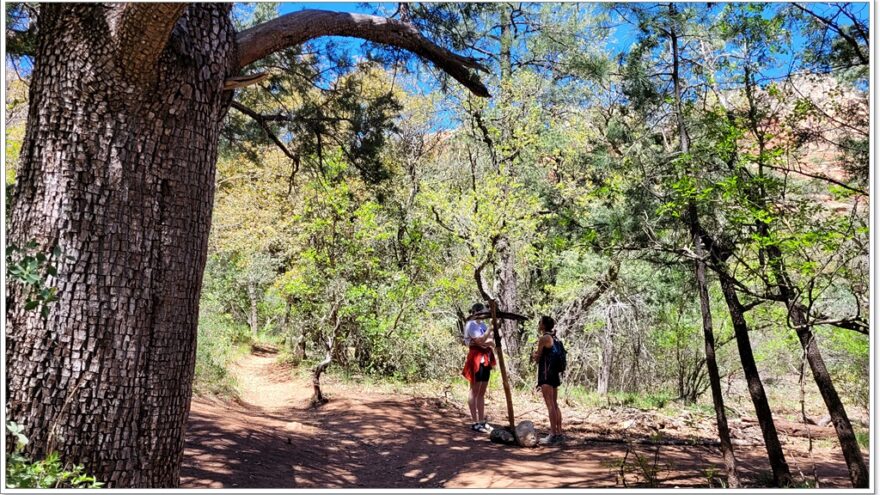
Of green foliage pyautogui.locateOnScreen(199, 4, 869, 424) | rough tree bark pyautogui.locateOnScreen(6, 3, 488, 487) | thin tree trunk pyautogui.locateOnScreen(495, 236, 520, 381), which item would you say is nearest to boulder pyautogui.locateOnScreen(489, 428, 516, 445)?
green foliage pyautogui.locateOnScreen(199, 4, 869, 424)

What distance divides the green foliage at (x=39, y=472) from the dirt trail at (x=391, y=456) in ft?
5.78

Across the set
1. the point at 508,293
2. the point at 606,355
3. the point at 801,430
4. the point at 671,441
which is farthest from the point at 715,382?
the point at 606,355

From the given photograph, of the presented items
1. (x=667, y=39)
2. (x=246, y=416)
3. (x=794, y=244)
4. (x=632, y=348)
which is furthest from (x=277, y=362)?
(x=794, y=244)

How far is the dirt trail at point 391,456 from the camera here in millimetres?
5219

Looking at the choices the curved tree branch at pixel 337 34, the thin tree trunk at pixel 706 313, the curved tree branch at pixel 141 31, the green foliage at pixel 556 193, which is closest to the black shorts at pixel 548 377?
the green foliage at pixel 556 193

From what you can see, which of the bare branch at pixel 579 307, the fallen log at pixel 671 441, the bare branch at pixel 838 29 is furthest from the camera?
the bare branch at pixel 579 307

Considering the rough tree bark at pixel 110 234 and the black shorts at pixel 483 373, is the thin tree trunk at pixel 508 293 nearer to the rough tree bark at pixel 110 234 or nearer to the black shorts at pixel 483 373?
the black shorts at pixel 483 373

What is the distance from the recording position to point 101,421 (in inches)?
115

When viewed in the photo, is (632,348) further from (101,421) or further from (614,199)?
(101,421)

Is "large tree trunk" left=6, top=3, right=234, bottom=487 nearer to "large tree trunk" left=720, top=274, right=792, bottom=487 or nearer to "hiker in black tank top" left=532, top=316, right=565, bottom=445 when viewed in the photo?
"large tree trunk" left=720, top=274, right=792, bottom=487

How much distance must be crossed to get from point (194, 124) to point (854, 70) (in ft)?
19.6

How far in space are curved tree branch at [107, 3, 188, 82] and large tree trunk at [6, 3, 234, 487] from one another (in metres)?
0.01

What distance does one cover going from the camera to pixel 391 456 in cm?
696

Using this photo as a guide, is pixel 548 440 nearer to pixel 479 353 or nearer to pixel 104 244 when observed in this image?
pixel 479 353
